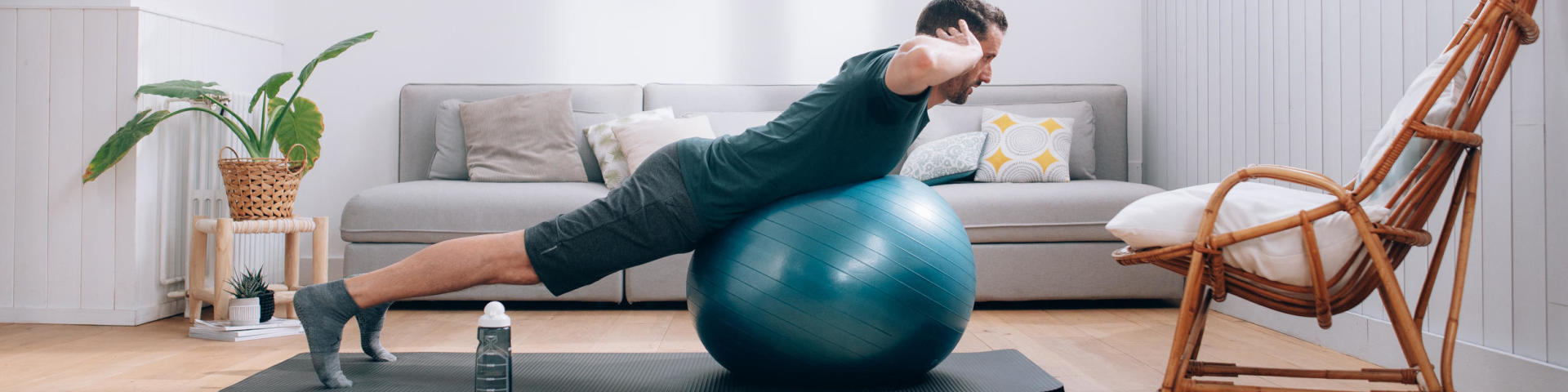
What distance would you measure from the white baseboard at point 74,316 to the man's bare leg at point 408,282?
146cm

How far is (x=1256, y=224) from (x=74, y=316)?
3317mm

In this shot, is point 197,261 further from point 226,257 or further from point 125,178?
point 125,178

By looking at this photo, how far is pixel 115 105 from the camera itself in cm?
304

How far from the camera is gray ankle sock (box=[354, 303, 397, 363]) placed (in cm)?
212

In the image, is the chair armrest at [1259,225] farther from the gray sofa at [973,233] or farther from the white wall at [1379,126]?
the gray sofa at [973,233]

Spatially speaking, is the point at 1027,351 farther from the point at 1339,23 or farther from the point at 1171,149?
the point at 1171,149

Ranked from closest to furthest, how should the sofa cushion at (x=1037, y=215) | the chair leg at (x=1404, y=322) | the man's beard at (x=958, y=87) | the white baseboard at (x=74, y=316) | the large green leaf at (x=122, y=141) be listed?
the chair leg at (x=1404, y=322) → the man's beard at (x=958, y=87) → the large green leaf at (x=122, y=141) → the white baseboard at (x=74, y=316) → the sofa cushion at (x=1037, y=215)

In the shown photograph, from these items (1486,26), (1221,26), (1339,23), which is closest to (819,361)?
(1486,26)

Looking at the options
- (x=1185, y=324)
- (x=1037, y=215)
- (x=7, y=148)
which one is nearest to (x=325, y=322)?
(x=1185, y=324)

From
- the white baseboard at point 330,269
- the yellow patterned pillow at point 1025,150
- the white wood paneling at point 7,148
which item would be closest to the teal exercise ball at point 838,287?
the yellow patterned pillow at point 1025,150

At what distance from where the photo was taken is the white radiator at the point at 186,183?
316 cm

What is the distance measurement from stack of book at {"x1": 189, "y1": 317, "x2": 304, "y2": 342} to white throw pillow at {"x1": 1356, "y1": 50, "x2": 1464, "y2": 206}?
262cm

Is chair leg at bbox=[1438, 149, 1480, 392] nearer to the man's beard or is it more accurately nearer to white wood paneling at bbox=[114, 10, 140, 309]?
the man's beard

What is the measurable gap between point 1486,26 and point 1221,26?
1881 mm
